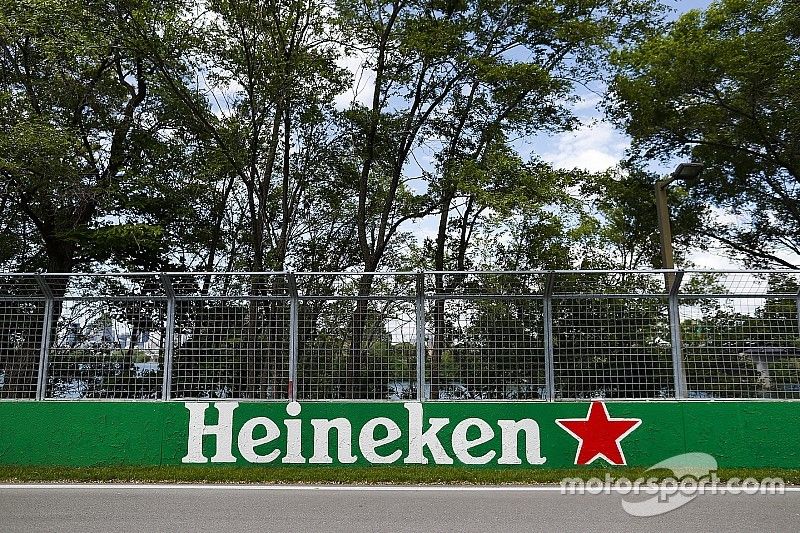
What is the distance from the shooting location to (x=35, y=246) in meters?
21.1

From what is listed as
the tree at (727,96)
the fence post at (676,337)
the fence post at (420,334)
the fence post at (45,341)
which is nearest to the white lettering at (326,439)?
the fence post at (420,334)

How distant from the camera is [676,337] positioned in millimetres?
10648

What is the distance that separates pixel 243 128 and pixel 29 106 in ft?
20.0

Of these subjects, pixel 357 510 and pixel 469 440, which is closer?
pixel 357 510

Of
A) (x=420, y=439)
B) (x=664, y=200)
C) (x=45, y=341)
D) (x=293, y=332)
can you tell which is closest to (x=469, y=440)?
(x=420, y=439)

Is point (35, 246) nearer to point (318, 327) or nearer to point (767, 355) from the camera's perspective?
point (318, 327)

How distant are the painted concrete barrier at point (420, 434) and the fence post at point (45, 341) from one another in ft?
2.63

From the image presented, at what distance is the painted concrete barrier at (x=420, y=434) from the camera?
10.3 meters

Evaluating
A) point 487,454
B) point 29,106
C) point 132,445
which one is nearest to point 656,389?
point 487,454

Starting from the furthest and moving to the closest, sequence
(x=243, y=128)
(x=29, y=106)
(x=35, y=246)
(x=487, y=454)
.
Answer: (x=35, y=246), (x=29, y=106), (x=243, y=128), (x=487, y=454)

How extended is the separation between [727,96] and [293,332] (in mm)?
14557

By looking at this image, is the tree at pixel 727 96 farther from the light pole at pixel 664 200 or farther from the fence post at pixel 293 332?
the fence post at pixel 293 332

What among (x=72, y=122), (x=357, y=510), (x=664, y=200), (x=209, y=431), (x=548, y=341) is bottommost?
(x=357, y=510)

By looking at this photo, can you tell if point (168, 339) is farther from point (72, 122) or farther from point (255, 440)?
point (72, 122)
